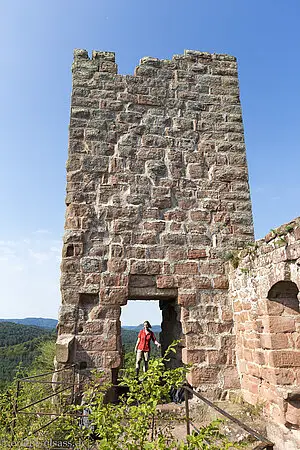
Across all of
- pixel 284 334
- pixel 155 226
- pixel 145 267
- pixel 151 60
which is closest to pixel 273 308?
pixel 284 334

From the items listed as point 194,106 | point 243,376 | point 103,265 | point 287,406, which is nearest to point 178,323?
point 243,376

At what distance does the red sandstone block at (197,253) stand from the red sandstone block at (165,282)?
451mm

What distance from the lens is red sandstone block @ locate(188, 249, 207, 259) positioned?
499 cm

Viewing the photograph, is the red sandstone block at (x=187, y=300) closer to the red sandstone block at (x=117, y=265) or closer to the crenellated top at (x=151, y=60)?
the red sandstone block at (x=117, y=265)

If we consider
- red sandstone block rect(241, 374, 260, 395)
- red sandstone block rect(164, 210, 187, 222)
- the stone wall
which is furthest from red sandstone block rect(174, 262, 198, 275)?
red sandstone block rect(241, 374, 260, 395)

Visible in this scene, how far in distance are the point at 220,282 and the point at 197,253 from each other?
533mm

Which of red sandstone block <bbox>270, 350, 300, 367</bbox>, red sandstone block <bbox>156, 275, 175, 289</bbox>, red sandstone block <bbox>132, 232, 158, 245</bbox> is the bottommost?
red sandstone block <bbox>270, 350, 300, 367</bbox>

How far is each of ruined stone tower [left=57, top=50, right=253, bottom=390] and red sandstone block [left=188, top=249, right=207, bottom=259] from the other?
16mm

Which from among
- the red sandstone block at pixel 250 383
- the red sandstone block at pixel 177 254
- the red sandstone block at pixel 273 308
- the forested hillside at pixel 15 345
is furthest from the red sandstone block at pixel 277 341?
the forested hillside at pixel 15 345

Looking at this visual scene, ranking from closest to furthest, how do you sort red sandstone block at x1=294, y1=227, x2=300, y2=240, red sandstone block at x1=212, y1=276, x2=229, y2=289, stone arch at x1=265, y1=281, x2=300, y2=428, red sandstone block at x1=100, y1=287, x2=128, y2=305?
red sandstone block at x1=294, y1=227, x2=300, y2=240 → stone arch at x1=265, y1=281, x2=300, y2=428 → red sandstone block at x1=100, y1=287, x2=128, y2=305 → red sandstone block at x1=212, y1=276, x2=229, y2=289

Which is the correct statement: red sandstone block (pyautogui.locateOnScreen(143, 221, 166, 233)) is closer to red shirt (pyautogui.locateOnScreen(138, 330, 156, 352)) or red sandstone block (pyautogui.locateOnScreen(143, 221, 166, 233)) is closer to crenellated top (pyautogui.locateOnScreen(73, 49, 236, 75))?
red shirt (pyautogui.locateOnScreen(138, 330, 156, 352))

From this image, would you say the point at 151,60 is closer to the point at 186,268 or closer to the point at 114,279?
the point at 186,268

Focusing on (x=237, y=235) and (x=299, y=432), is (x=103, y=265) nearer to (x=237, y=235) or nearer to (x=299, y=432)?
(x=237, y=235)

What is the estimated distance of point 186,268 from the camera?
4.92m
